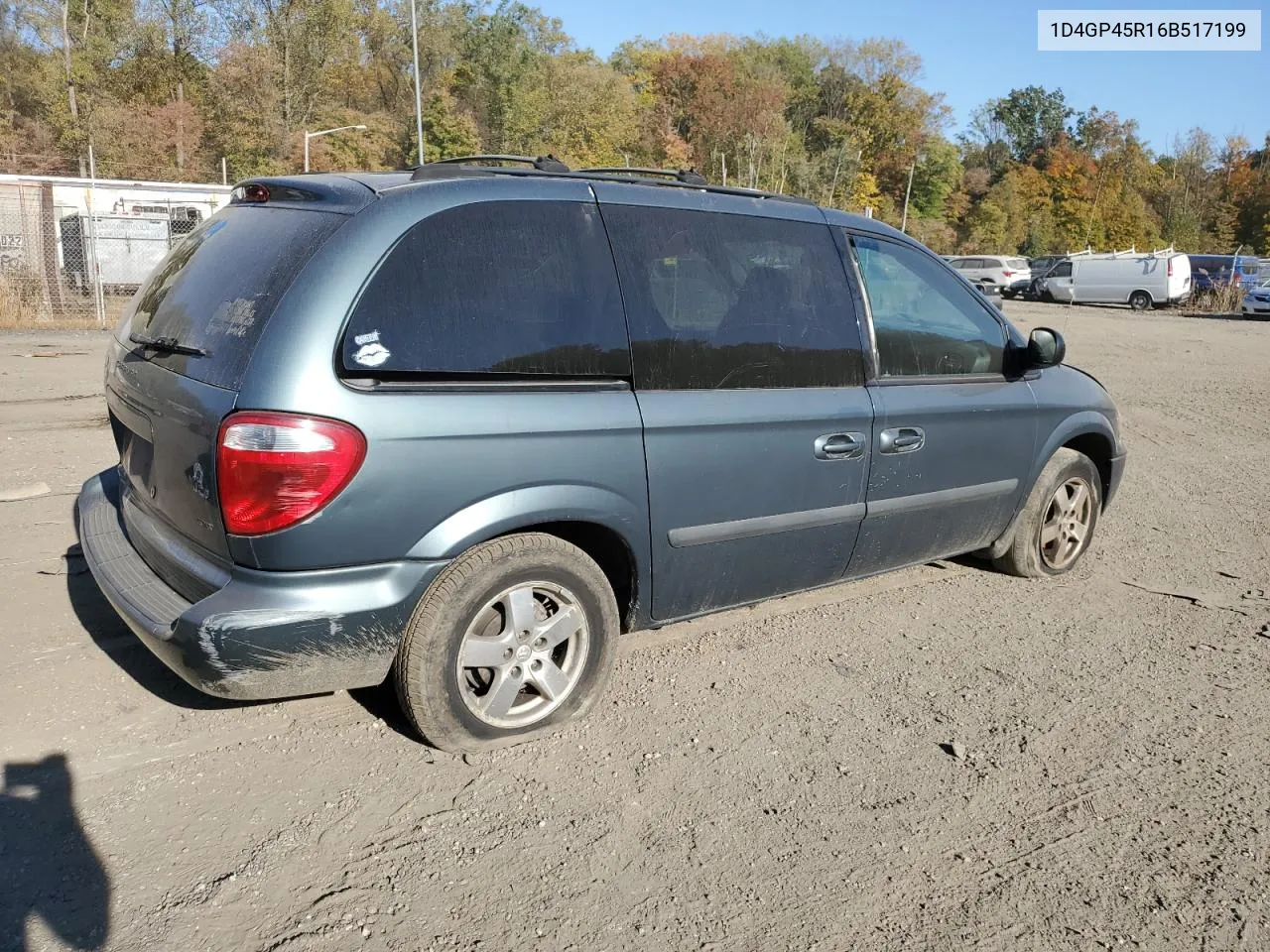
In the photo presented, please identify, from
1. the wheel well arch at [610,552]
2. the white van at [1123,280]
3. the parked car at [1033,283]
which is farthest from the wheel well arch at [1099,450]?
the parked car at [1033,283]

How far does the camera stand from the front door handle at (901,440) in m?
4.11

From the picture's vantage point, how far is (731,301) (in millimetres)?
3732

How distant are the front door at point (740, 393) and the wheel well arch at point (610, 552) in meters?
0.09

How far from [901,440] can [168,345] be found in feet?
9.28

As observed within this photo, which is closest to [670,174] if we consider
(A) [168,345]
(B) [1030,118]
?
(A) [168,345]

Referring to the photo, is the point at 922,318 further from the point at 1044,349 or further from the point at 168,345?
the point at 168,345

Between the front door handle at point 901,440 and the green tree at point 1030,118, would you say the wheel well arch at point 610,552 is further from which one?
the green tree at point 1030,118

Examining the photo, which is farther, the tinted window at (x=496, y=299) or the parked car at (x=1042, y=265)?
the parked car at (x=1042, y=265)

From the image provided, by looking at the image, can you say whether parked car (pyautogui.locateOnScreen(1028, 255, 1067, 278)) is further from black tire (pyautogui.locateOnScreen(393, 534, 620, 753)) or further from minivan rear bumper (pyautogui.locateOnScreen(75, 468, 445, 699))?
minivan rear bumper (pyautogui.locateOnScreen(75, 468, 445, 699))

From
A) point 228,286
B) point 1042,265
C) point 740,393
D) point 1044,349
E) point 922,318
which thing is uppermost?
point 1042,265

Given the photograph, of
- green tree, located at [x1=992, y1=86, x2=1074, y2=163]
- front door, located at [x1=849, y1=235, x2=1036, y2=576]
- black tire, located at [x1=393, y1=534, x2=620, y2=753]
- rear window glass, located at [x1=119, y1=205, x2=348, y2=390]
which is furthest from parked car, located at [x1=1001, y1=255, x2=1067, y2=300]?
green tree, located at [x1=992, y1=86, x2=1074, y2=163]

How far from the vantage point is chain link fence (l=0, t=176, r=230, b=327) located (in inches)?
653

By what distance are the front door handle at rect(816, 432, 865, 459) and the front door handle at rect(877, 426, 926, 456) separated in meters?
0.12

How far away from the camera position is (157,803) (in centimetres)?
292
